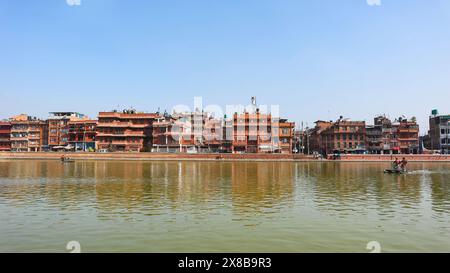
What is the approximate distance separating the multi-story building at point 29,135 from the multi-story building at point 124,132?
87.3 ft

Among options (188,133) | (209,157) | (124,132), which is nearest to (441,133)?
(209,157)

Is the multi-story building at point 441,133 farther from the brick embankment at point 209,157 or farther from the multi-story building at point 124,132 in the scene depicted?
the multi-story building at point 124,132

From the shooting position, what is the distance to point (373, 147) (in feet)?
406

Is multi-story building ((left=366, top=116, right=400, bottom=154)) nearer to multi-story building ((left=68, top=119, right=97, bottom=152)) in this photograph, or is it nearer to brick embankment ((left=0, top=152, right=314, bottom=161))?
brick embankment ((left=0, top=152, right=314, bottom=161))

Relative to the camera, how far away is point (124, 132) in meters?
124

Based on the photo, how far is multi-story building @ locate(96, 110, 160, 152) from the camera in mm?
123688

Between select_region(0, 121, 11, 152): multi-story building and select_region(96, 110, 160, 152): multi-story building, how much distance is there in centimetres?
3928

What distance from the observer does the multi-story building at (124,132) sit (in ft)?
406

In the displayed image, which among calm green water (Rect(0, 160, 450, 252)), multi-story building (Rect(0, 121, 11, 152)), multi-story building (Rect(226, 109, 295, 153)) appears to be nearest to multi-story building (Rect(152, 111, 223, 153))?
multi-story building (Rect(226, 109, 295, 153))

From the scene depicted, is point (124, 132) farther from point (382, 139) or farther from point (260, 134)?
point (382, 139)

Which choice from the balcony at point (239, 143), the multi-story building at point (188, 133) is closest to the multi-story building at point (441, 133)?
the balcony at point (239, 143)
